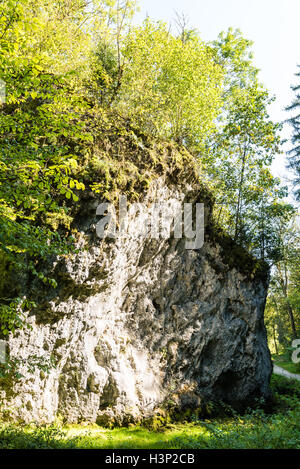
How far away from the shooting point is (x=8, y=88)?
14.8 ft

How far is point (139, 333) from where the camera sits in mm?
9047

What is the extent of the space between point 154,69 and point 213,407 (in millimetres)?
12843

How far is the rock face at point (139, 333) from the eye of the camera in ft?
22.5

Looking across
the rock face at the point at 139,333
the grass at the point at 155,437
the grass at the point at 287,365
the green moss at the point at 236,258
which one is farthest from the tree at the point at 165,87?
the grass at the point at 287,365

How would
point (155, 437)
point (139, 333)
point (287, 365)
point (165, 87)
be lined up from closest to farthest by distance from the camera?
point (155, 437) < point (139, 333) < point (165, 87) < point (287, 365)

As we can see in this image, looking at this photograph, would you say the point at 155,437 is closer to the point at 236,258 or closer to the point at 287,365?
the point at 236,258

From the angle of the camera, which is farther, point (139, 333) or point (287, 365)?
point (287, 365)

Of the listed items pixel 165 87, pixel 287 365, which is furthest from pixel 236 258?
pixel 287 365

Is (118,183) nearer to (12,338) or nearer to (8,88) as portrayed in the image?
(8,88)

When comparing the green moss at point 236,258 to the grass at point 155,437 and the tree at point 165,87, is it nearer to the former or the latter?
the tree at point 165,87

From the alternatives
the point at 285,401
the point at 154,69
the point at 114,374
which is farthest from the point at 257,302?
the point at 154,69

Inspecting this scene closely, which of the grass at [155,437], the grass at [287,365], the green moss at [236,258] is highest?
the green moss at [236,258]

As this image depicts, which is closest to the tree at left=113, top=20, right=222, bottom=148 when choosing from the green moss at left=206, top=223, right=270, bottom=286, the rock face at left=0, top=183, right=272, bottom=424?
the rock face at left=0, top=183, right=272, bottom=424
